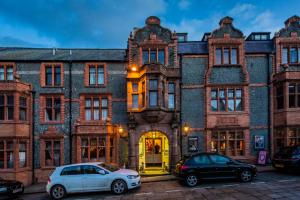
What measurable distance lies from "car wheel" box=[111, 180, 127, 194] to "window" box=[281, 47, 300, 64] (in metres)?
14.4

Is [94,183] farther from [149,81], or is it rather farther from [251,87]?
[251,87]

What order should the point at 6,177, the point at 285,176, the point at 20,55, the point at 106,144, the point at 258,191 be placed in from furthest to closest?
the point at 20,55, the point at 106,144, the point at 6,177, the point at 285,176, the point at 258,191

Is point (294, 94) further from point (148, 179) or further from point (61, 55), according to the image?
point (61, 55)

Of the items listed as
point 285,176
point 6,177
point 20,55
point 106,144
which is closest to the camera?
point 285,176

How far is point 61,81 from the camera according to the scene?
55.3 ft

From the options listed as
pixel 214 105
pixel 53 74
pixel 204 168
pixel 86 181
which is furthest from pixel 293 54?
pixel 53 74

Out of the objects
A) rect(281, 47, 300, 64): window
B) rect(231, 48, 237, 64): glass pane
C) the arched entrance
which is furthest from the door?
rect(281, 47, 300, 64): window

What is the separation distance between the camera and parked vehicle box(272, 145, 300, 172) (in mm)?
12898

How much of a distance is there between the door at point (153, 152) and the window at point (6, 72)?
36.7ft

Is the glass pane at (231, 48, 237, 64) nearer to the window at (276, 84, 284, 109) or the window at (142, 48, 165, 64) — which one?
the window at (276, 84, 284, 109)

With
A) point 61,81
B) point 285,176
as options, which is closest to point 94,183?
point 61,81

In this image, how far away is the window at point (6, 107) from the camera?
15.1 meters

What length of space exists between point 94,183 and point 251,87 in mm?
12708

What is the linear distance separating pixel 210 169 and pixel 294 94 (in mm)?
9053
